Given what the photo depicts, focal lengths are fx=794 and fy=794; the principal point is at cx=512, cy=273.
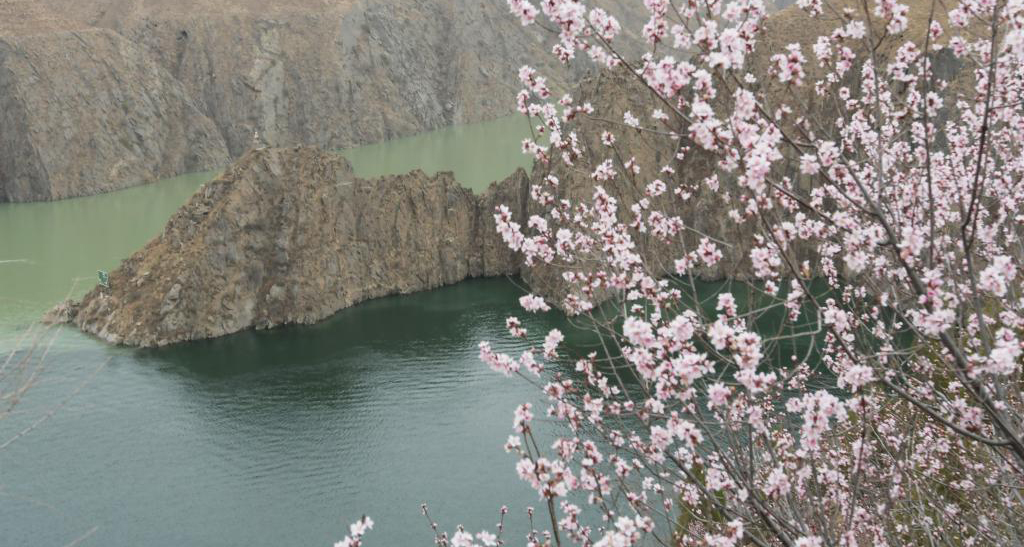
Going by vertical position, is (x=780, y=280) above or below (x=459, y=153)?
below

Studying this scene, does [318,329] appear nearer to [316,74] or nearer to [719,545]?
[719,545]

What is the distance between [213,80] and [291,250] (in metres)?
112

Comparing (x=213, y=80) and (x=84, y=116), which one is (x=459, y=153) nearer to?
(x=213, y=80)

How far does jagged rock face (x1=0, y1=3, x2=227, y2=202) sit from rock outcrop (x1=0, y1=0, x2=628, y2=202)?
0.77 feet

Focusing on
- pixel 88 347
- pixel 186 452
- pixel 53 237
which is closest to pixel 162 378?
pixel 88 347

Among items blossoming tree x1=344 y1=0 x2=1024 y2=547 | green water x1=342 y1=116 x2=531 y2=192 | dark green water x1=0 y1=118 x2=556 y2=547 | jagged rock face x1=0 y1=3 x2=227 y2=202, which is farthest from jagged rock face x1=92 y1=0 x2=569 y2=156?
blossoming tree x1=344 y1=0 x2=1024 y2=547

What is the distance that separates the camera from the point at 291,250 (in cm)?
6406

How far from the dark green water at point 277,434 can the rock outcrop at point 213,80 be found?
83.4m

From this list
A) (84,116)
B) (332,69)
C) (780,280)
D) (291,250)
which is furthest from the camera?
(332,69)

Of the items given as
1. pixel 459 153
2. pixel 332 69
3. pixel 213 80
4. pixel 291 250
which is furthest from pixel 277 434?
pixel 332 69

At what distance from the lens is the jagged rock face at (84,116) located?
437ft

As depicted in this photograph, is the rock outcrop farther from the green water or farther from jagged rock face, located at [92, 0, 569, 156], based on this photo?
the green water

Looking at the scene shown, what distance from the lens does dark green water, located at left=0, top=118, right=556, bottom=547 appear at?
32406 mm

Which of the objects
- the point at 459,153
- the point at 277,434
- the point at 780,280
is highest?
the point at 459,153
